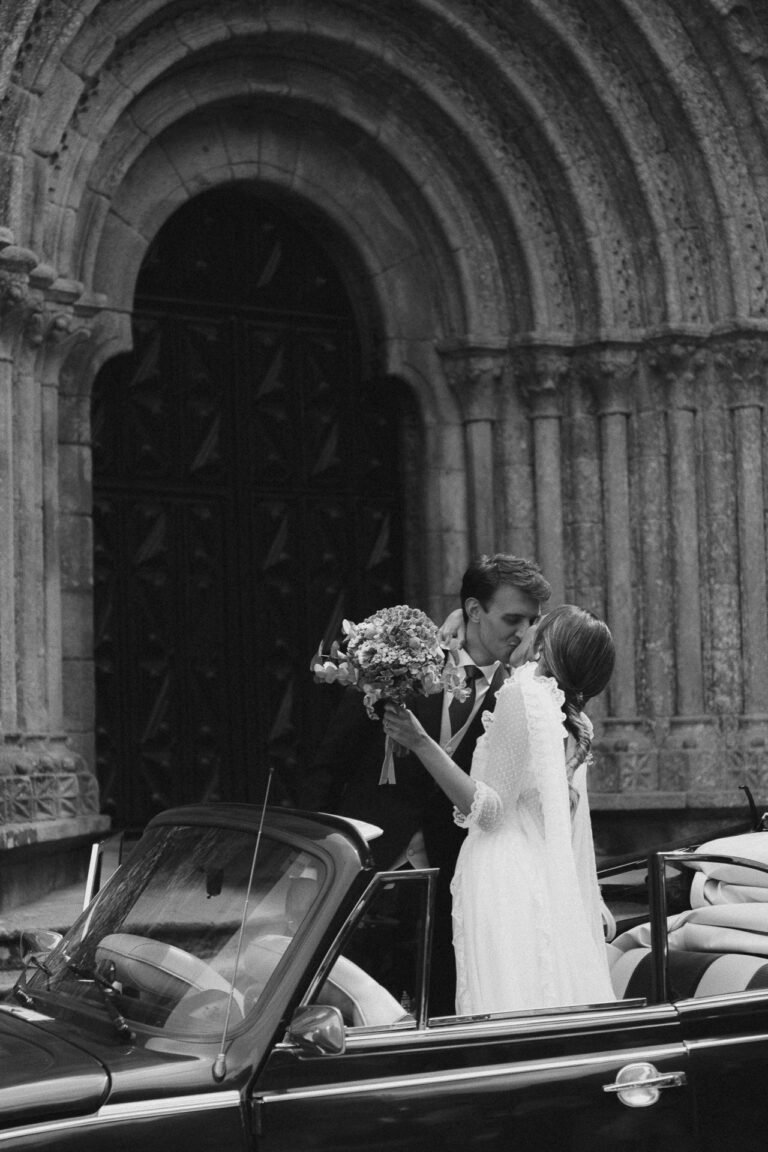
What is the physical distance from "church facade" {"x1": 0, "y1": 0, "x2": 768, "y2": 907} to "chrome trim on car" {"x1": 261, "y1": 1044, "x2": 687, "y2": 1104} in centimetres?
630

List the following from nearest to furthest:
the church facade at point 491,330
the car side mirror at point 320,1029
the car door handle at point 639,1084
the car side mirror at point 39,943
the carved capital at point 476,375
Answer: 1. the car side mirror at point 320,1029
2. the car door handle at point 639,1084
3. the car side mirror at point 39,943
4. the church facade at point 491,330
5. the carved capital at point 476,375

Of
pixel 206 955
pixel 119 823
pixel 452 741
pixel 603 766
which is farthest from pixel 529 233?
pixel 206 955

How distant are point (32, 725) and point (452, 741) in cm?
433

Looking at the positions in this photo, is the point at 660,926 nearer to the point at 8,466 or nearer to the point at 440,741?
the point at 440,741

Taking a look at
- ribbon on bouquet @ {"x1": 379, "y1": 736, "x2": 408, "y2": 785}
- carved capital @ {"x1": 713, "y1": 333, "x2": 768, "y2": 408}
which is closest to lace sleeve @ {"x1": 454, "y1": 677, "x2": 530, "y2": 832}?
ribbon on bouquet @ {"x1": 379, "y1": 736, "x2": 408, "y2": 785}

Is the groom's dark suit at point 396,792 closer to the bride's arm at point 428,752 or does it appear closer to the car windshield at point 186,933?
the bride's arm at point 428,752

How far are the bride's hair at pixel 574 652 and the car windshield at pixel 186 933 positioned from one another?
0.94 m

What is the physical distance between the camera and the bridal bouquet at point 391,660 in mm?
3979

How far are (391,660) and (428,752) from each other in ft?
0.75

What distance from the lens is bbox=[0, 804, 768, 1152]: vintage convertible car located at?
3.13 metres

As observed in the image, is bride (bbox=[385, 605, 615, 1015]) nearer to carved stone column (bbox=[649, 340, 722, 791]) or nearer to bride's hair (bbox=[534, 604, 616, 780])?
bride's hair (bbox=[534, 604, 616, 780])

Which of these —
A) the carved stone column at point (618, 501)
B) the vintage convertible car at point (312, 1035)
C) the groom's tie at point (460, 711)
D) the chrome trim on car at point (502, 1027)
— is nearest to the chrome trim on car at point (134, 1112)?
the vintage convertible car at point (312, 1035)

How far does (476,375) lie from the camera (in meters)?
10.3

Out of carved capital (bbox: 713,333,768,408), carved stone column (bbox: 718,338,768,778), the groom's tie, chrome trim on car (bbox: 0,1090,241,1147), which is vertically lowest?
chrome trim on car (bbox: 0,1090,241,1147)
